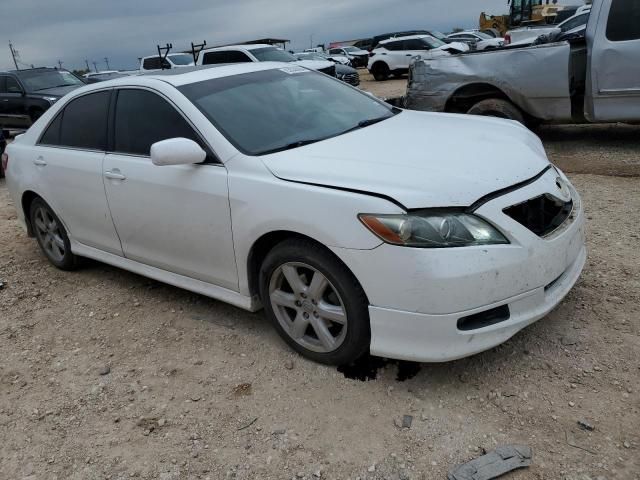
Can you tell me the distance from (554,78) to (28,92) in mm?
11954

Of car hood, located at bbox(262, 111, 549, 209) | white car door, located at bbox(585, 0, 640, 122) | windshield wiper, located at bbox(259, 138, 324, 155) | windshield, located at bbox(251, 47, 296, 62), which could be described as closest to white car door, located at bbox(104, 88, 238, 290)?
windshield wiper, located at bbox(259, 138, 324, 155)

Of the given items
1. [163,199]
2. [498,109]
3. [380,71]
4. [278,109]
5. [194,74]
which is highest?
[194,74]

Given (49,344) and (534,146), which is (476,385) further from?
(49,344)

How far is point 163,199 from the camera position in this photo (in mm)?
3322

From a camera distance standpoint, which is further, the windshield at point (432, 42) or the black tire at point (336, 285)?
the windshield at point (432, 42)

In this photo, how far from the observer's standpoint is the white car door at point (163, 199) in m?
3.09

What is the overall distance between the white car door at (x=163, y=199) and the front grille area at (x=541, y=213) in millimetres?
1492

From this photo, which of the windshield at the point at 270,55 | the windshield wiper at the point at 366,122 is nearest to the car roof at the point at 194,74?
the windshield wiper at the point at 366,122

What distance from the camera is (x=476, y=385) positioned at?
8.87 feet

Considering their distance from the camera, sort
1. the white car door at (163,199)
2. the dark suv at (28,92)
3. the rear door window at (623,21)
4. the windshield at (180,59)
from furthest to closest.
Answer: the windshield at (180,59), the dark suv at (28,92), the rear door window at (623,21), the white car door at (163,199)

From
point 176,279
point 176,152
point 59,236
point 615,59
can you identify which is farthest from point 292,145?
point 615,59

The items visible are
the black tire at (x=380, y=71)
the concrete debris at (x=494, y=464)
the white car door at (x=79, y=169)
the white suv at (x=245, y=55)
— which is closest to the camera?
the concrete debris at (x=494, y=464)

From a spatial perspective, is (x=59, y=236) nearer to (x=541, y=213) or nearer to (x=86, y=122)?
(x=86, y=122)

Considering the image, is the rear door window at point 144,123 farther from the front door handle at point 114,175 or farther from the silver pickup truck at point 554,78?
the silver pickup truck at point 554,78
